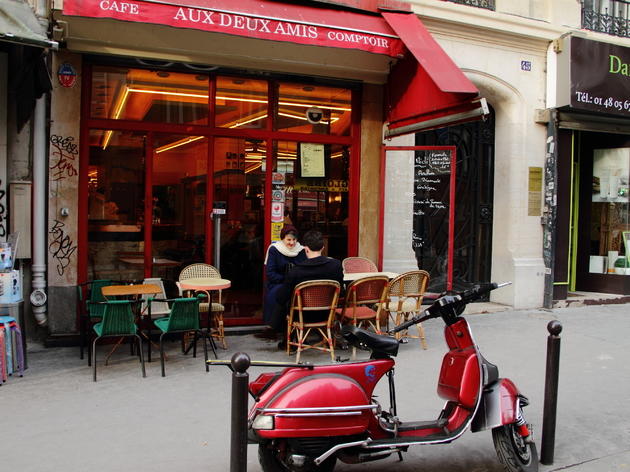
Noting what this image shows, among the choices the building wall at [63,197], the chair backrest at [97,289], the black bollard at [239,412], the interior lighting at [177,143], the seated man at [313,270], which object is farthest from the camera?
the interior lighting at [177,143]

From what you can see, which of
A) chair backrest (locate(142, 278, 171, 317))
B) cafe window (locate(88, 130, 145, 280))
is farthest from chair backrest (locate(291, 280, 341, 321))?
cafe window (locate(88, 130, 145, 280))

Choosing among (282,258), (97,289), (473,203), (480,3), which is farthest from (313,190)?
(480,3)

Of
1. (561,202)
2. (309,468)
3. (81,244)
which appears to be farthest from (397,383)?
(561,202)

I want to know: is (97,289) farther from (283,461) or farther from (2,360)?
(283,461)

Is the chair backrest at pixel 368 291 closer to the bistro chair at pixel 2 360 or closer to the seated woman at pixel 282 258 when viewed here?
the seated woman at pixel 282 258

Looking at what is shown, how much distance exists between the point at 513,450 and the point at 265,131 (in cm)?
560

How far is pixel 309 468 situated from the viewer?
11.3 ft

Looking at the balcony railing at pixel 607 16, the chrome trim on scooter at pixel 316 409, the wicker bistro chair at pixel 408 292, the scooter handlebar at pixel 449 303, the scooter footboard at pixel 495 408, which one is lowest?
the scooter footboard at pixel 495 408

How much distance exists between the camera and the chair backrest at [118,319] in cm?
577

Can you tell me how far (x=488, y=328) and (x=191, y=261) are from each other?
13.8 feet

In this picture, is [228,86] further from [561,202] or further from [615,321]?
[615,321]

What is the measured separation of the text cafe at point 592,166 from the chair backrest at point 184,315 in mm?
6478

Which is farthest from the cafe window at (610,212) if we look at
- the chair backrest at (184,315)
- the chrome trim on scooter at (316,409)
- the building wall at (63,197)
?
the chrome trim on scooter at (316,409)

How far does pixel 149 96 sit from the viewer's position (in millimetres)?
7656
